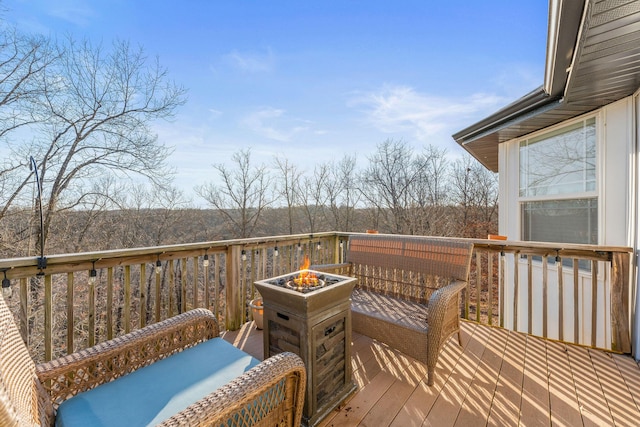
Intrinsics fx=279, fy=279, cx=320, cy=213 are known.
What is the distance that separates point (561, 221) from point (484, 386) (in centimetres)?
264

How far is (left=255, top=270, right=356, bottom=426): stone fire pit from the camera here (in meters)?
1.73

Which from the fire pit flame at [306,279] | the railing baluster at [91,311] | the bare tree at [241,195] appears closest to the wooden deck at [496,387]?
the fire pit flame at [306,279]

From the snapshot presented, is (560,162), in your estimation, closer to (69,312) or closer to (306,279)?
(306,279)

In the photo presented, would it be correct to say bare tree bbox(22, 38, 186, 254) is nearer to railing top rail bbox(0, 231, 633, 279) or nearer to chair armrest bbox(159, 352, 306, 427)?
railing top rail bbox(0, 231, 633, 279)

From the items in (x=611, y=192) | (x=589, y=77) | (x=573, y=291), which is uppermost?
(x=589, y=77)

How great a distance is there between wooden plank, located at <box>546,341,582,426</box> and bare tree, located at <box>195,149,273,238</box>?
34.8 ft

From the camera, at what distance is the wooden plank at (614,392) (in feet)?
6.04

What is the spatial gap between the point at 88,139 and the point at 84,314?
4.86 meters

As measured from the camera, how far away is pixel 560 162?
358cm

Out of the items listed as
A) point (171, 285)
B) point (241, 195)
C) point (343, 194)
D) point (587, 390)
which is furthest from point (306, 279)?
point (241, 195)

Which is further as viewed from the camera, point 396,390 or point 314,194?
point 314,194

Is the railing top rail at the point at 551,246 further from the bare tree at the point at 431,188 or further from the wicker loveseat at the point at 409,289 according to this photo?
the bare tree at the point at 431,188

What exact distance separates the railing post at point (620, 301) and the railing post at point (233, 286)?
3751mm

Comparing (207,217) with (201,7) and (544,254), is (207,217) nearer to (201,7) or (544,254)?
(201,7)
